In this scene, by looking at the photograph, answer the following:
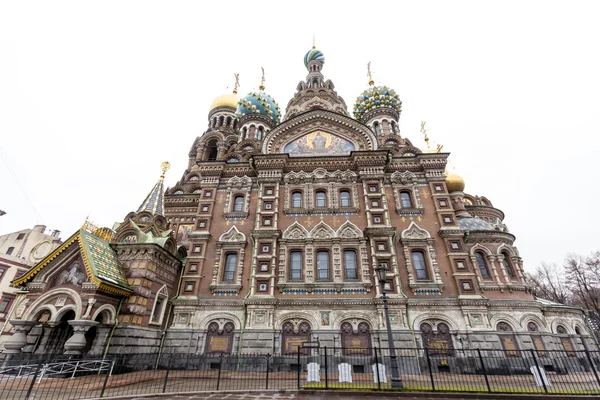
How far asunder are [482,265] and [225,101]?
100 feet

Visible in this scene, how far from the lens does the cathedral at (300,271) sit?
40.7ft

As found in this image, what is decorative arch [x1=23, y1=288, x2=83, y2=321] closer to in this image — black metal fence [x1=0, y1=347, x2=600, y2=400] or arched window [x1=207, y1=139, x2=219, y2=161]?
black metal fence [x1=0, y1=347, x2=600, y2=400]

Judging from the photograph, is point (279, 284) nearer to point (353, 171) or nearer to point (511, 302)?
point (353, 171)

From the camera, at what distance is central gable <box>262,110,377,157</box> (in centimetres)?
1984

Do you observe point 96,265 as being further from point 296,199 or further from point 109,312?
point 296,199

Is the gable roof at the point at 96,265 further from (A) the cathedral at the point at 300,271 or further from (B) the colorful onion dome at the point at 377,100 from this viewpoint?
(B) the colorful onion dome at the point at 377,100

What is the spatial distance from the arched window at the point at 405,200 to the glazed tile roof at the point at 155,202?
14604mm

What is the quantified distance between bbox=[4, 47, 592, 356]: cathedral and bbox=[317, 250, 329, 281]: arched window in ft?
0.20

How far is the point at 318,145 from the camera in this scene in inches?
794

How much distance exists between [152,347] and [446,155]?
63.6ft

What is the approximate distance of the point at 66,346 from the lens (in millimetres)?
10750

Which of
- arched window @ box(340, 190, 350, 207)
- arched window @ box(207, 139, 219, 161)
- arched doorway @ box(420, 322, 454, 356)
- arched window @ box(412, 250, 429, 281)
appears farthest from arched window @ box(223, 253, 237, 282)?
arched window @ box(207, 139, 219, 161)

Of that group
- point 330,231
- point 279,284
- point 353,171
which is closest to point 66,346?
point 279,284

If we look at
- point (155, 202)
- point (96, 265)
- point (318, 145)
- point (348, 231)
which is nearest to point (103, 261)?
point (96, 265)
